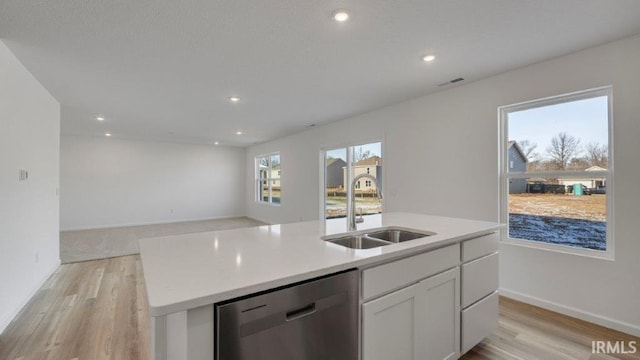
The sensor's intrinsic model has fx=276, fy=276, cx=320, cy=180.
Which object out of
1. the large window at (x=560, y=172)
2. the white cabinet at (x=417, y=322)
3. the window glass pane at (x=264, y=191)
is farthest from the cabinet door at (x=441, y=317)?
the window glass pane at (x=264, y=191)

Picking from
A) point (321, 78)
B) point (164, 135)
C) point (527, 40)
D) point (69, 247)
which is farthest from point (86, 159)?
point (527, 40)

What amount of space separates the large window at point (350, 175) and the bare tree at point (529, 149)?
6.26 ft

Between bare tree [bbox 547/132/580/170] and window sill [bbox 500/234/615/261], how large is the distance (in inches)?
30.2

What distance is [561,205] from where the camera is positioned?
2.71 m

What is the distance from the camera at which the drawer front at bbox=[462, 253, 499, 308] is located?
1843 mm

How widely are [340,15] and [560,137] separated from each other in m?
2.47

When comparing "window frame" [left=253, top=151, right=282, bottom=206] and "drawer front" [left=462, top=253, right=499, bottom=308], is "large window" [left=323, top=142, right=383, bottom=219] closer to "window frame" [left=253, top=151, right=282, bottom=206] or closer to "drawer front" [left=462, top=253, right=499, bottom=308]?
"window frame" [left=253, top=151, right=282, bottom=206]

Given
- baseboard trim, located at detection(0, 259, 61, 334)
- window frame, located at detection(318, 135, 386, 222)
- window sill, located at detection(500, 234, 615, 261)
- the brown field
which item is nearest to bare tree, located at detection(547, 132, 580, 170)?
the brown field

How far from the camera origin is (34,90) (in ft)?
10.1

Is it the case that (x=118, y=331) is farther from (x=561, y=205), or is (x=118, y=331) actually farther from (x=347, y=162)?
(x=561, y=205)

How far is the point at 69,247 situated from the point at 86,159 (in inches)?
118

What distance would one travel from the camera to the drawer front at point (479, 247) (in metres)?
1.86

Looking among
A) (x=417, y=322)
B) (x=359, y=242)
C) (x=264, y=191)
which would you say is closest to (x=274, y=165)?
(x=264, y=191)

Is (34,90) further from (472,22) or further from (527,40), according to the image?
(527,40)
